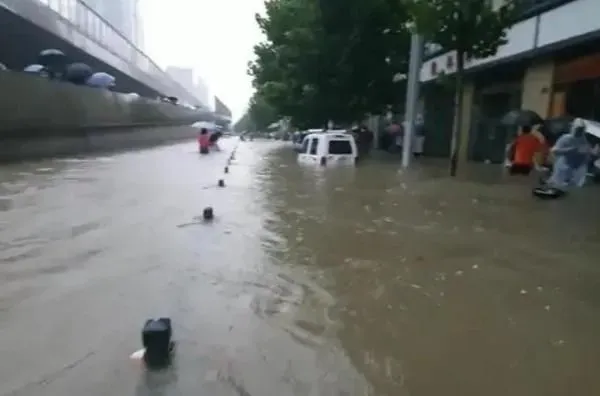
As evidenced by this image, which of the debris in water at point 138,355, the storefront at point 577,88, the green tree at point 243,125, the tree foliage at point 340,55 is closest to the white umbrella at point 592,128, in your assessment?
the storefront at point 577,88

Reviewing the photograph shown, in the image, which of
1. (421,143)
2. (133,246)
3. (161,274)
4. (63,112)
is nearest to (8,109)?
(63,112)

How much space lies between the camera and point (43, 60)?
2381cm

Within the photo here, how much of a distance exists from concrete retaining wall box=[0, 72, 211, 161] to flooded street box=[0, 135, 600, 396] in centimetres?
748

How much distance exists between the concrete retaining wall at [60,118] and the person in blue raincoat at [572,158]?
14.2m

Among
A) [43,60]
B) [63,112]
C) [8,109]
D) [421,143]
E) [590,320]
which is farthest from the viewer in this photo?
[421,143]

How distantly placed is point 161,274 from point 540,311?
339 cm

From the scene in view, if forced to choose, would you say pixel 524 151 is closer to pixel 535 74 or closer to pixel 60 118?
pixel 535 74

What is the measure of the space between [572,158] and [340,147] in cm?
803

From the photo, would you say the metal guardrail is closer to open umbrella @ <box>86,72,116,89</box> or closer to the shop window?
open umbrella @ <box>86,72,116,89</box>

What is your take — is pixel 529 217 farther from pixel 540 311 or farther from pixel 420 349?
pixel 420 349

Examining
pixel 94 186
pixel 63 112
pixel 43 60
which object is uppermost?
pixel 43 60

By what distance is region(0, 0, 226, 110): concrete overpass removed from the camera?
22484 mm

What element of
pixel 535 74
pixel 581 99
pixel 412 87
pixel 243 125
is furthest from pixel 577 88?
pixel 243 125

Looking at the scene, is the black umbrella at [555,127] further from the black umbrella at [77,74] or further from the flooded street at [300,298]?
Result: the black umbrella at [77,74]
